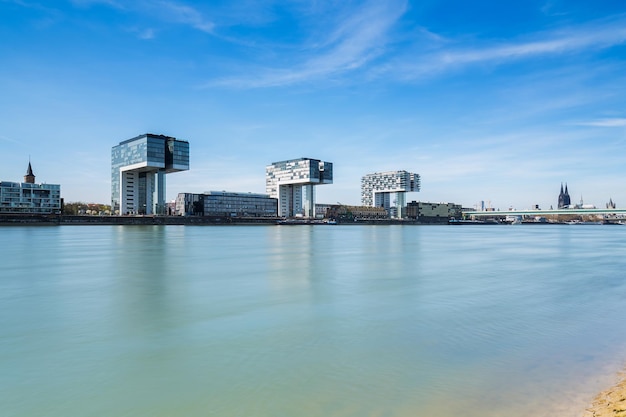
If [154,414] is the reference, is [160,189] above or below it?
above

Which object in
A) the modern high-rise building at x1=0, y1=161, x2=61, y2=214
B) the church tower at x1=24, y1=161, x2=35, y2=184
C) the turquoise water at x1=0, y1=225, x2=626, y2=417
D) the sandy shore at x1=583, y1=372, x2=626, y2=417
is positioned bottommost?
the turquoise water at x1=0, y1=225, x2=626, y2=417

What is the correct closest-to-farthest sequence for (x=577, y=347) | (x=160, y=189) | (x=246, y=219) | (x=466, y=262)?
(x=577, y=347), (x=466, y=262), (x=160, y=189), (x=246, y=219)

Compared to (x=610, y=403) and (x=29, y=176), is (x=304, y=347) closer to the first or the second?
(x=610, y=403)

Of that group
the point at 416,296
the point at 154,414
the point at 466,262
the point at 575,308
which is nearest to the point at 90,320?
the point at 154,414

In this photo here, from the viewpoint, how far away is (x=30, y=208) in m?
114

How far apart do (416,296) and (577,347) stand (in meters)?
6.57

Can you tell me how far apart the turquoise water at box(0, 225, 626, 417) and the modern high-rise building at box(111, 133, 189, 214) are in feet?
312

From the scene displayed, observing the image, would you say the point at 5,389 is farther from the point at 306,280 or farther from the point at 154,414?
the point at 306,280

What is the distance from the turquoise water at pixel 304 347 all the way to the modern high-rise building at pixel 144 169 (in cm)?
9522

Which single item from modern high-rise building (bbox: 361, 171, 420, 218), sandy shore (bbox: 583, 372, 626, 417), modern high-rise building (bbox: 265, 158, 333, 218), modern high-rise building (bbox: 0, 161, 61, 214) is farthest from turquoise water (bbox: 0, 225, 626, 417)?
modern high-rise building (bbox: 361, 171, 420, 218)

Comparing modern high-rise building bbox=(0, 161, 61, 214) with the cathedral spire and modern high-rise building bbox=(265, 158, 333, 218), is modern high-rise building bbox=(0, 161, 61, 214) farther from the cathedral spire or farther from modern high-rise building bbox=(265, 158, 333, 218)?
modern high-rise building bbox=(265, 158, 333, 218)

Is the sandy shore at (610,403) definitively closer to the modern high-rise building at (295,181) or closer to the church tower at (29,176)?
the modern high-rise building at (295,181)

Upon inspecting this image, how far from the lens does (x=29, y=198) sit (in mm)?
114438

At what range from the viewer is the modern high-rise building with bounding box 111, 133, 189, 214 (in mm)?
108625
